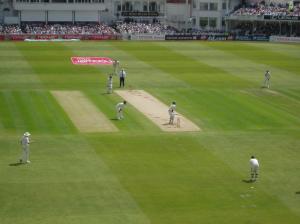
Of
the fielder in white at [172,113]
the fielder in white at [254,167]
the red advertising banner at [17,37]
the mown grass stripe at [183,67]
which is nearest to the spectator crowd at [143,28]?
the mown grass stripe at [183,67]

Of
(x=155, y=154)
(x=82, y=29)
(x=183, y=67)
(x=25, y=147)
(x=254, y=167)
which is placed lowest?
(x=155, y=154)

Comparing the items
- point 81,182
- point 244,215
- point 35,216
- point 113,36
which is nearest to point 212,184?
point 244,215

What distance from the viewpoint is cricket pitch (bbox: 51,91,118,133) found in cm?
3419

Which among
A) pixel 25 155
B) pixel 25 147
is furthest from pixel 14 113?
pixel 25 147

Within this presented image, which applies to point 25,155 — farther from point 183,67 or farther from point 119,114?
point 183,67

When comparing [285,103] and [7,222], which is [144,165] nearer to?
[7,222]

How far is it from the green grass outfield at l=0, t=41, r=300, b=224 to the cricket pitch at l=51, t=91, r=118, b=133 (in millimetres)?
487

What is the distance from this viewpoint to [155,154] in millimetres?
29312

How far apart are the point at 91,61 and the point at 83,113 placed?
Answer: 2313 cm

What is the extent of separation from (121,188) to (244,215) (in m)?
4.72

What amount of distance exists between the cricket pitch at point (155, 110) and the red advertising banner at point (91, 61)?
14602 mm

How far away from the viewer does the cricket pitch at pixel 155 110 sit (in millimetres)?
34625

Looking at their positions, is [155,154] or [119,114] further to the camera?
[119,114]

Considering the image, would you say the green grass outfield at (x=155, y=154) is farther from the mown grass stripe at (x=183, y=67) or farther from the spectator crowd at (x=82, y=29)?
the spectator crowd at (x=82, y=29)
